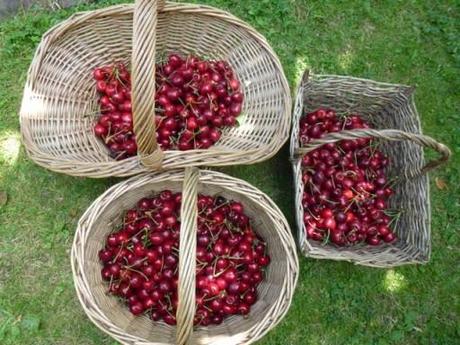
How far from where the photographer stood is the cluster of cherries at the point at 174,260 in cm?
205

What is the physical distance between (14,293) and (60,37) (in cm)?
123

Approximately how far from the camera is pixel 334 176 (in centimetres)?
228

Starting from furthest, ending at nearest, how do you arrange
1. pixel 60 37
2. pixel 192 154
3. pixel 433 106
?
pixel 433 106 < pixel 60 37 < pixel 192 154

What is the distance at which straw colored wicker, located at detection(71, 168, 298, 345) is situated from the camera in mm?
1873

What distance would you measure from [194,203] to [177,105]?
0.72m

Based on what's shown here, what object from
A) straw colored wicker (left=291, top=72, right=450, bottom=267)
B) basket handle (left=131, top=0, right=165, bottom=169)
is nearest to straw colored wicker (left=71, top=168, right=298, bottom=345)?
straw colored wicker (left=291, top=72, right=450, bottom=267)

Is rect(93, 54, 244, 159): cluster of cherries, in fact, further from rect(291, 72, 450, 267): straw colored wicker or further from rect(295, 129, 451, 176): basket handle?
rect(295, 129, 451, 176): basket handle

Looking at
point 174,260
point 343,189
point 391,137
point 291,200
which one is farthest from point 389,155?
point 174,260

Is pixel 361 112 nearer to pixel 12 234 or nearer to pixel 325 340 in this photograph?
pixel 325 340

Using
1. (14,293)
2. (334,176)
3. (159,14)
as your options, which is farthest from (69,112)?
(334,176)

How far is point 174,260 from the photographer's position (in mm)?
2072

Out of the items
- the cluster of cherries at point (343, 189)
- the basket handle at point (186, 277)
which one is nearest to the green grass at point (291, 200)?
the cluster of cherries at point (343, 189)

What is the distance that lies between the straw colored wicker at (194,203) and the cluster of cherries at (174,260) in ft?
0.13

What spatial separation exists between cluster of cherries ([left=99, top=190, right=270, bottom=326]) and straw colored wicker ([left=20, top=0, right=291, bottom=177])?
0.88 ft
